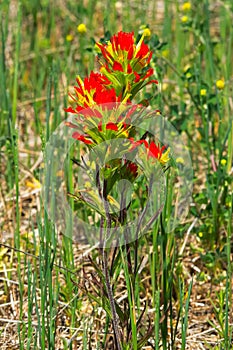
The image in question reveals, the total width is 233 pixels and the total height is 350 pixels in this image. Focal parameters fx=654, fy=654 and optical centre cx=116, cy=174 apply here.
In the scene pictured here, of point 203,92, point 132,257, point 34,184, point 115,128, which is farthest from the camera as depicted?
point 34,184

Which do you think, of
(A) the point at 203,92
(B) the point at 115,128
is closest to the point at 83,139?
(B) the point at 115,128

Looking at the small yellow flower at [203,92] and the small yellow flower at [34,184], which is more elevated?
the small yellow flower at [203,92]

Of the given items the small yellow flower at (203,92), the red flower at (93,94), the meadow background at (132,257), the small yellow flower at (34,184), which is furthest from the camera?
the small yellow flower at (34,184)

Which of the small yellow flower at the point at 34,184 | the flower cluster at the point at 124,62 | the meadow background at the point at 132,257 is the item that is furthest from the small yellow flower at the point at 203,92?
the flower cluster at the point at 124,62

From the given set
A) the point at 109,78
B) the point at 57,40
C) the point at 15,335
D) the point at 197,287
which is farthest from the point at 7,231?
the point at 57,40

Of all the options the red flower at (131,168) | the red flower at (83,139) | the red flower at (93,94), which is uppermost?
the red flower at (93,94)

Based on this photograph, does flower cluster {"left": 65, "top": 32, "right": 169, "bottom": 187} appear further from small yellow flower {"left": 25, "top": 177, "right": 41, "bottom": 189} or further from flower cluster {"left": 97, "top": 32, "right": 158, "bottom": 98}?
small yellow flower {"left": 25, "top": 177, "right": 41, "bottom": 189}

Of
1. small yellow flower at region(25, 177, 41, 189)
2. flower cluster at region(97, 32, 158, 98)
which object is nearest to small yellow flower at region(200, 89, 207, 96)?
small yellow flower at region(25, 177, 41, 189)

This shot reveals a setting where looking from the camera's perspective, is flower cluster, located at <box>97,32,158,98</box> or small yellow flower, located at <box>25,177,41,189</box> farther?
small yellow flower, located at <box>25,177,41,189</box>

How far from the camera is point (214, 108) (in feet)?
7.03

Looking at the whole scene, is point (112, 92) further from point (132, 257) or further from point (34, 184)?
point (34, 184)

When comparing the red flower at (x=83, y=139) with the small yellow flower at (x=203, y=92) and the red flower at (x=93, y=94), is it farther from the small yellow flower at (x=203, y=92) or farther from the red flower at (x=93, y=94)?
the small yellow flower at (x=203, y=92)

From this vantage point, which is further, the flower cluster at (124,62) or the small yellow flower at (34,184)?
the small yellow flower at (34,184)

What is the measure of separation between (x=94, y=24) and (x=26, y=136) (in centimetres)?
104
